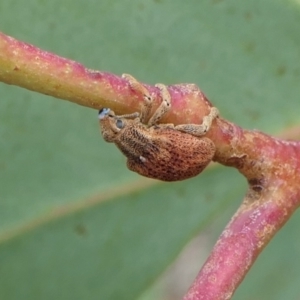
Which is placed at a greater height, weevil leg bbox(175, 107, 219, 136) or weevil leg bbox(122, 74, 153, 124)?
weevil leg bbox(175, 107, 219, 136)

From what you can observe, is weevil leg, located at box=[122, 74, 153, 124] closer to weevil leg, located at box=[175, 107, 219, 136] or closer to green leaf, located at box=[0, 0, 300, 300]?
weevil leg, located at box=[175, 107, 219, 136]

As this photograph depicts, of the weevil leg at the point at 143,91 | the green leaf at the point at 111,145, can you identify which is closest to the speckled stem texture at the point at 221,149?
the weevil leg at the point at 143,91

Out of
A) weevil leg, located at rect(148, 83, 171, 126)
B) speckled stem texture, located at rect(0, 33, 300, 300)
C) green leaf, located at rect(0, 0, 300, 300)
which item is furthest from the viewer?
green leaf, located at rect(0, 0, 300, 300)

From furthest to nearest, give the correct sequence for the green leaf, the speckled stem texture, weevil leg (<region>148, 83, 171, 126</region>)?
the green leaf < weevil leg (<region>148, 83, 171, 126</region>) < the speckled stem texture

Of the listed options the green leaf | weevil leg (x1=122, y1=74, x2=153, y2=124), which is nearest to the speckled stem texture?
weevil leg (x1=122, y1=74, x2=153, y2=124)

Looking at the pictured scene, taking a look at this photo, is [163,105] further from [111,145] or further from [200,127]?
[111,145]

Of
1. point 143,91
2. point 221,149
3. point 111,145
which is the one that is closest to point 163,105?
point 143,91

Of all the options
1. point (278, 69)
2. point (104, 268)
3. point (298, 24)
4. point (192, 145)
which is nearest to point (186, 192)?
point (104, 268)
